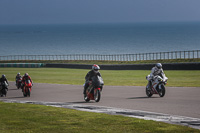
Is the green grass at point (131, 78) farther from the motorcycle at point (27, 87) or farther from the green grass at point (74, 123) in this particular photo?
the green grass at point (74, 123)

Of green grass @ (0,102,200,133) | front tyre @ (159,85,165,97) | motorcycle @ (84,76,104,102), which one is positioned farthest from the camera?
front tyre @ (159,85,165,97)

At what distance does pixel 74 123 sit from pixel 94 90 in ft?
21.8

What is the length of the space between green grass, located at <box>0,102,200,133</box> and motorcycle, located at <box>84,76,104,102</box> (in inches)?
145

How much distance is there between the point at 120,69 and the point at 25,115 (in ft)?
112

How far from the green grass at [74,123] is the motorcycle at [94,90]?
12.0 ft

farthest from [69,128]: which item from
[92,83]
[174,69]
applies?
[174,69]

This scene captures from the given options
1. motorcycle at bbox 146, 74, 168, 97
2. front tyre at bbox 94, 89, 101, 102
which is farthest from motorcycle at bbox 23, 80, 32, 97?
motorcycle at bbox 146, 74, 168, 97

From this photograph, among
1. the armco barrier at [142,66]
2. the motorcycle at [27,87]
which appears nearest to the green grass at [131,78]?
the armco barrier at [142,66]

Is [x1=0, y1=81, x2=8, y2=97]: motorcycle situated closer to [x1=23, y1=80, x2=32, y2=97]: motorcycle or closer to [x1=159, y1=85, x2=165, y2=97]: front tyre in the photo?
[x1=23, y1=80, x2=32, y2=97]: motorcycle

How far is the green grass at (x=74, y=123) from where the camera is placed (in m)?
9.87

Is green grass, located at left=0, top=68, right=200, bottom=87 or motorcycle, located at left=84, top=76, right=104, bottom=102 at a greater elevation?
green grass, located at left=0, top=68, right=200, bottom=87

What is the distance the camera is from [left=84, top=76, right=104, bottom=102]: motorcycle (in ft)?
55.3

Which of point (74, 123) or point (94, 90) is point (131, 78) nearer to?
point (94, 90)

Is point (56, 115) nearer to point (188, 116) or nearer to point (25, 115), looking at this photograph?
point (25, 115)
